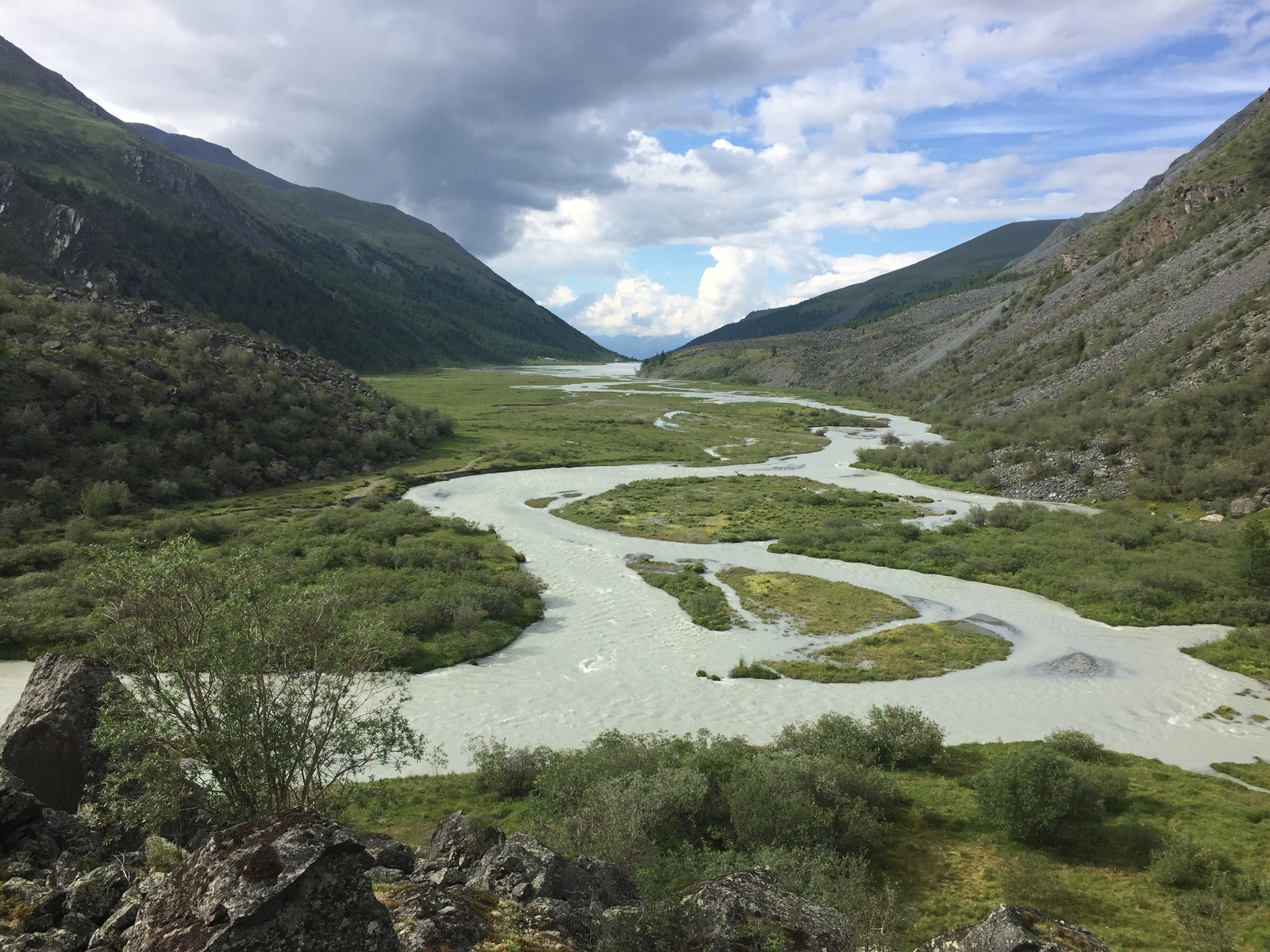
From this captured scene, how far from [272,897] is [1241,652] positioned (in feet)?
131

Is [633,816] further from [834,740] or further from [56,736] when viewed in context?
[56,736]

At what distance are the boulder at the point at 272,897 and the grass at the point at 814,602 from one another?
30538mm

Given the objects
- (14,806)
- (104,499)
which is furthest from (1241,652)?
(104,499)

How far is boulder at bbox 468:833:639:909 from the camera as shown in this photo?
1111 centimetres

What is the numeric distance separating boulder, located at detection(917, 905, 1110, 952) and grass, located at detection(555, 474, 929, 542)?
4308 centimetres

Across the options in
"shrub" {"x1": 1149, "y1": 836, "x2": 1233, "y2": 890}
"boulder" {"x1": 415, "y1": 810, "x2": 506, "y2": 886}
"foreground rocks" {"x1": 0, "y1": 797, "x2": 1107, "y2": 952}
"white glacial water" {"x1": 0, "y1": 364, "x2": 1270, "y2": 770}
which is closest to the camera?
"foreground rocks" {"x1": 0, "y1": 797, "x2": 1107, "y2": 952}

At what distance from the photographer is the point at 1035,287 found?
5443 inches

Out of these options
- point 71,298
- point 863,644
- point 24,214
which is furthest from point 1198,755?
point 24,214

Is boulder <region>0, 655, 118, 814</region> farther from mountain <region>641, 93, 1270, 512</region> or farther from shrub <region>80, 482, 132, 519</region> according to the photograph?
mountain <region>641, 93, 1270, 512</region>

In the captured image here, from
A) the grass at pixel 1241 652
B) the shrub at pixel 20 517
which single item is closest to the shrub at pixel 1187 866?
the grass at pixel 1241 652

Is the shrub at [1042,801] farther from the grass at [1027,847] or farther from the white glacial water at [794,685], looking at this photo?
the white glacial water at [794,685]

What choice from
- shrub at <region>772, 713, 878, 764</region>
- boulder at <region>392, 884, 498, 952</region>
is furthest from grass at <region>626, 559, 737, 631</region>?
boulder at <region>392, 884, 498, 952</region>

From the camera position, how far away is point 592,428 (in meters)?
115

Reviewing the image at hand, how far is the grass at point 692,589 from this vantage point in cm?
3691
